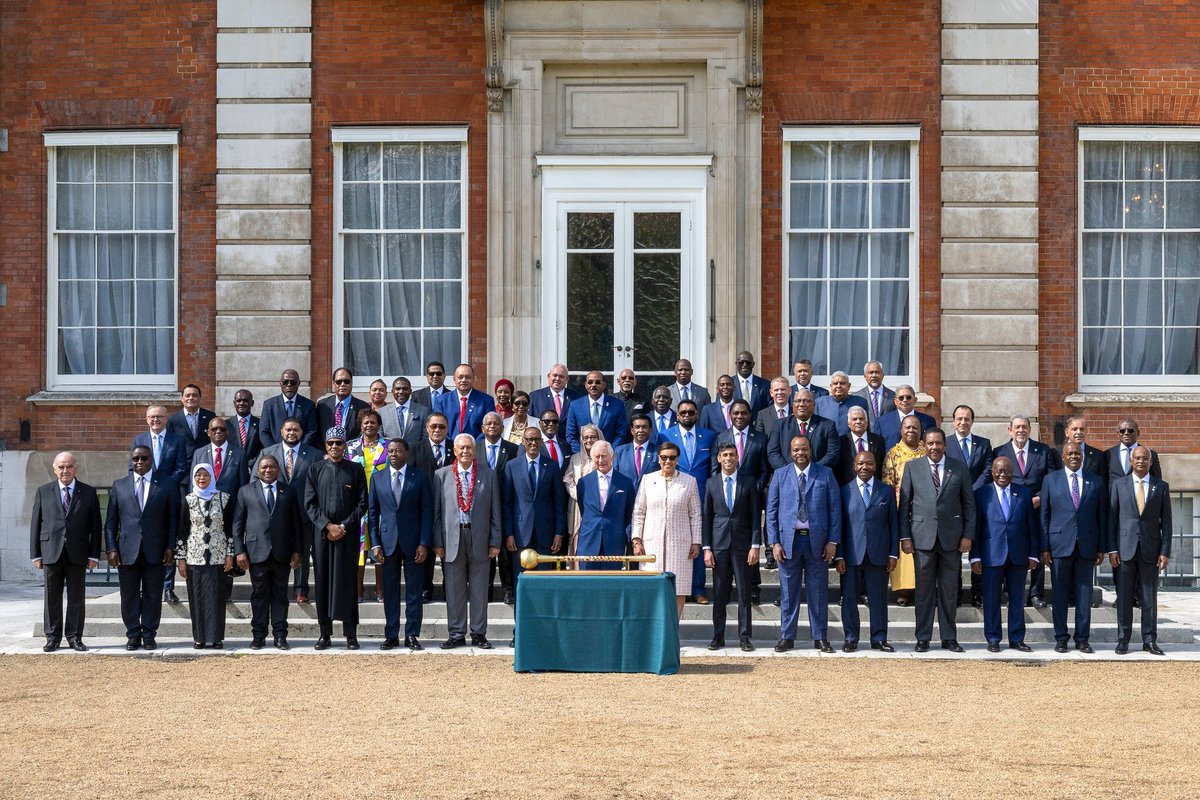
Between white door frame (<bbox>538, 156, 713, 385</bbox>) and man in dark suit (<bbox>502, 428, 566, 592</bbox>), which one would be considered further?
white door frame (<bbox>538, 156, 713, 385</bbox>)

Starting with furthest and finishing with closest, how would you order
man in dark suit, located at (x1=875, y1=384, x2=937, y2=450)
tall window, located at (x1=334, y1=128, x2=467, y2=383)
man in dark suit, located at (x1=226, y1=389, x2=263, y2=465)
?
tall window, located at (x1=334, y1=128, x2=467, y2=383)
man in dark suit, located at (x1=226, y1=389, x2=263, y2=465)
man in dark suit, located at (x1=875, y1=384, x2=937, y2=450)

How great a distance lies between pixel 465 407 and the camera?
1535 centimetres

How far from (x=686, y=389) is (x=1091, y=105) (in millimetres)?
5877

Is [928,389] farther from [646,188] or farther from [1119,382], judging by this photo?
[646,188]

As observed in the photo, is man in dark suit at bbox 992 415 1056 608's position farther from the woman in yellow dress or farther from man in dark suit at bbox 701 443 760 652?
man in dark suit at bbox 701 443 760 652

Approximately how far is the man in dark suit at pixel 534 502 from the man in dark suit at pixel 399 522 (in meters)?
0.67

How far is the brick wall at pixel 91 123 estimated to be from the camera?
59.8 ft

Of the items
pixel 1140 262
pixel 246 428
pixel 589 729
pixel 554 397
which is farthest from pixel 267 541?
pixel 1140 262

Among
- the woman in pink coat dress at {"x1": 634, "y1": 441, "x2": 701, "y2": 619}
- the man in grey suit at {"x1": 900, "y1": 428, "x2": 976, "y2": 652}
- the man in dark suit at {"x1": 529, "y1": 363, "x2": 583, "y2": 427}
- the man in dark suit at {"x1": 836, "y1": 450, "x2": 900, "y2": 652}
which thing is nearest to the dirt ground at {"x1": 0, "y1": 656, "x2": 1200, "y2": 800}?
the man in dark suit at {"x1": 836, "y1": 450, "x2": 900, "y2": 652}

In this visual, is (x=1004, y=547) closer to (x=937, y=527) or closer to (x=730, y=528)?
(x=937, y=527)

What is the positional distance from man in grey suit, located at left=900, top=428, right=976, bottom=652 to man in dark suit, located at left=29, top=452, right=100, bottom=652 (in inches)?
262

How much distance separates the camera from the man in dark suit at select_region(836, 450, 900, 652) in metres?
13.5

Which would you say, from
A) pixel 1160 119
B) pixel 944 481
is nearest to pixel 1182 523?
pixel 1160 119

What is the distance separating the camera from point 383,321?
60.3 feet
